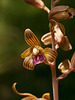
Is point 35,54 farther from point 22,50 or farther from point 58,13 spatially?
point 22,50

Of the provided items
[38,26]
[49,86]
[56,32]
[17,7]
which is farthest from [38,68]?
[56,32]

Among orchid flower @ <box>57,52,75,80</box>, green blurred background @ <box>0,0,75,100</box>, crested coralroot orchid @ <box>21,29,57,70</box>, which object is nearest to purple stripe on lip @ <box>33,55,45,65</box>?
crested coralroot orchid @ <box>21,29,57,70</box>

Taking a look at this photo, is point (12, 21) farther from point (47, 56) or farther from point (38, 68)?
point (47, 56)

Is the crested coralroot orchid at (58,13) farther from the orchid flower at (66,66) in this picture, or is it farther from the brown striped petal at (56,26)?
the orchid flower at (66,66)

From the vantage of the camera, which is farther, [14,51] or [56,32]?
[14,51]

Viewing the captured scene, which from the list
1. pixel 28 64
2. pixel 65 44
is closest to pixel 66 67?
pixel 65 44

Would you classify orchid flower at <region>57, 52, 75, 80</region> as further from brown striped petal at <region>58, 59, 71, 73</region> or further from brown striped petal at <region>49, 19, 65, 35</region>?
brown striped petal at <region>49, 19, 65, 35</region>
